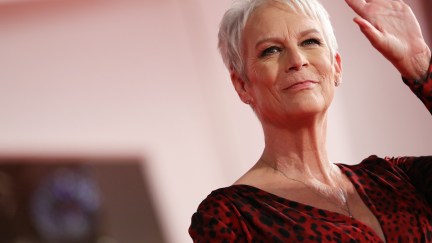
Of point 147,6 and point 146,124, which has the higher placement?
point 147,6

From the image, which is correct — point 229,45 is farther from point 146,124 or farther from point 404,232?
point 146,124

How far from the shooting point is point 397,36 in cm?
167

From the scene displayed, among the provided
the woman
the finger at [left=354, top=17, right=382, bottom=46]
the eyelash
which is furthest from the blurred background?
the finger at [left=354, top=17, right=382, bottom=46]

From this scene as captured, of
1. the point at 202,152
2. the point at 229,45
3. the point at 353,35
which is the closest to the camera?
the point at 229,45

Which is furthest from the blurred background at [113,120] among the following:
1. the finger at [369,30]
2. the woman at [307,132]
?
the finger at [369,30]

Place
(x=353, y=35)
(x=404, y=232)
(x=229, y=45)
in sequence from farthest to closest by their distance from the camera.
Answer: (x=353, y=35)
(x=229, y=45)
(x=404, y=232)

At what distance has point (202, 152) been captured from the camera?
8.78 feet

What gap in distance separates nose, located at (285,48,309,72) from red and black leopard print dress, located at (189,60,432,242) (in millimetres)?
250

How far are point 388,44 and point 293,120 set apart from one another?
0.87 ft

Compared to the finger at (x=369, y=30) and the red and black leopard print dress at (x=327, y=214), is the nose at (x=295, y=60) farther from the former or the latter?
the red and black leopard print dress at (x=327, y=214)

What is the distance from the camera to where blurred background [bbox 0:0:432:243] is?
2.36 m

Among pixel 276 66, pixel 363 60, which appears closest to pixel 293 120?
pixel 276 66

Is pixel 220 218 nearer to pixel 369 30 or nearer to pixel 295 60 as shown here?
pixel 295 60

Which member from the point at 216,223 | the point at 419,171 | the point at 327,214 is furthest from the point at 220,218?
the point at 419,171
